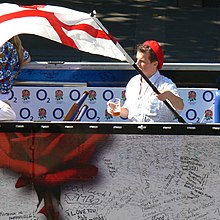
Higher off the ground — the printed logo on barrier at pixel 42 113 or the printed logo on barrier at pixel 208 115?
the printed logo on barrier at pixel 208 115

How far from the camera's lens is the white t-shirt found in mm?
5922

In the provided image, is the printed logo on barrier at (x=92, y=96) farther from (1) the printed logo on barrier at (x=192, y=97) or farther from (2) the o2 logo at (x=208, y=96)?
(2) the o2 logo at (x=208, y=96)

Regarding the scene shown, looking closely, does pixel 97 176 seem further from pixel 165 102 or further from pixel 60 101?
pixel 60 101

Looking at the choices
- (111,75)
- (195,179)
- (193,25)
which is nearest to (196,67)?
(111,75)

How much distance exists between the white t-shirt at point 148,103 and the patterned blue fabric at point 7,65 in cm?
91

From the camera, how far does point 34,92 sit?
22.9 feet

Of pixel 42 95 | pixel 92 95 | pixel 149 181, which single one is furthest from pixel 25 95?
pixel 149 181

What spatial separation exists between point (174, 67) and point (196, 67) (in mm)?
193

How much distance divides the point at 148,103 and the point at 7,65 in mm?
1098

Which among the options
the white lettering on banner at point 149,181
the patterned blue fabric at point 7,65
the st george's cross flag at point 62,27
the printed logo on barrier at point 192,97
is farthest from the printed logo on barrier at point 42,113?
the white lettering on banner at point 149,181

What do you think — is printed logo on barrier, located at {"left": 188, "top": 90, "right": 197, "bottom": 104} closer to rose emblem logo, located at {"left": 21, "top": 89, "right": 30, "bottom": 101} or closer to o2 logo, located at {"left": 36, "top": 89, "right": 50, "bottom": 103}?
o2 logo, located at {"left": 36, "top": 89, "right": 50, "bottom": 103}

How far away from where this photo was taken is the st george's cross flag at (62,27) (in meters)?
5.28

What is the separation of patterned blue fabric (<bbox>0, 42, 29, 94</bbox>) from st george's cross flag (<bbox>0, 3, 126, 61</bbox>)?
1.84 ft

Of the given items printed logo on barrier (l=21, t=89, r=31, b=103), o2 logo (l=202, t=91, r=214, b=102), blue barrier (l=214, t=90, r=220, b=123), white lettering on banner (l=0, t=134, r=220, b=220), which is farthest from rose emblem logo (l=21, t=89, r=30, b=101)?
white lettering on banner (l=0, t=134, r=220, b=220)
